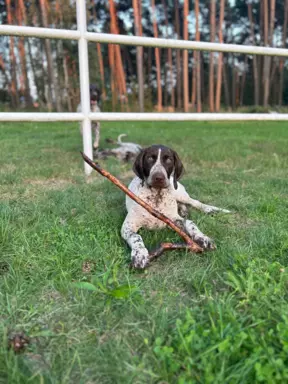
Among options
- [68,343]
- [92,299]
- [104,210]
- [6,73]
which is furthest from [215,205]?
[6,73]

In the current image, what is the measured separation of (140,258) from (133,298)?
0.35 m

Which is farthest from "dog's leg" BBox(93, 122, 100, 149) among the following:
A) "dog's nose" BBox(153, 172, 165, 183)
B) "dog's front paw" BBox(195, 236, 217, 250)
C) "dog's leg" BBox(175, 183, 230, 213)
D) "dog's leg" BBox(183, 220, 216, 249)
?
"dog's front paw" BBox(195, 236, 217, 250)

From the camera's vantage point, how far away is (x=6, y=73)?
22.1 m

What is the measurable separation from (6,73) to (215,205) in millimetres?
22376

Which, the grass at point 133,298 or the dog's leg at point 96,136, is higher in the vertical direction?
the dog's leg at point 96,136

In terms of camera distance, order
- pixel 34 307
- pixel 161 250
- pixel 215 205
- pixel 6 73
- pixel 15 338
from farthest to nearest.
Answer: pixel 6 73, pixel 215 205, pixel 161 250, pixel 34 307, pixel 15 338

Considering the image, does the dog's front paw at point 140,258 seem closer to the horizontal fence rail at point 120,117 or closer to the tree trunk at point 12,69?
the horizontal fence rail at point 120,117

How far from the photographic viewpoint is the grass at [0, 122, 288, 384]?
1.18m

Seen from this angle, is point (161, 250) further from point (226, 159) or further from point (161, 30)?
point (161, 30)

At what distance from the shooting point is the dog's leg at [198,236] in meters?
2.10

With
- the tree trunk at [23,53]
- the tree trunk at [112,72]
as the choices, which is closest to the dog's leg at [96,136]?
the tree trunk at [112,72]

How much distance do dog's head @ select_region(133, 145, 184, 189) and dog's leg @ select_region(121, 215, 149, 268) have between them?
0.34 m

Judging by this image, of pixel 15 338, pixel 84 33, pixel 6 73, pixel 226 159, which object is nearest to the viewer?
pixel 15 338

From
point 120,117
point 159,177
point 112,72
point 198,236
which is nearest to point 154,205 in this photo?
point 159,177
